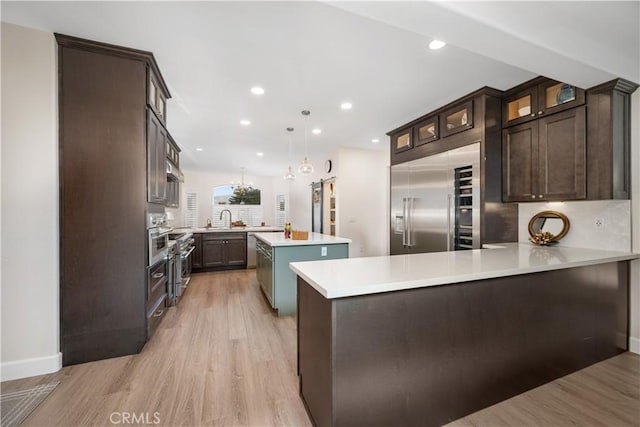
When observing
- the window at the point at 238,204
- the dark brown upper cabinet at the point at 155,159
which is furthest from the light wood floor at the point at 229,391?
the window at the point at 238,204

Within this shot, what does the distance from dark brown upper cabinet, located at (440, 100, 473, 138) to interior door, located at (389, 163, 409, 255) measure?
0.79m

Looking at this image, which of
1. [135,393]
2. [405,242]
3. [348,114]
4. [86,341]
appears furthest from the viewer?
[405,242]

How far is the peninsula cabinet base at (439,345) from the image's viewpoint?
4.30 feet

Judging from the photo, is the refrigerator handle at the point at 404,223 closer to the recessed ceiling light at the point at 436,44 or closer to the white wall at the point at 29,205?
the recessed ceiling light at the point at 436,44

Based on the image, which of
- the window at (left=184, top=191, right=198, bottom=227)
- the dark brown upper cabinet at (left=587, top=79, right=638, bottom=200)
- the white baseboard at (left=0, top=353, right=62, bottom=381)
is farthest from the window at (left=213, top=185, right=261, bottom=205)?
the dark brown upper cabinet at (left=587, top=79, right=638, bottom=200)

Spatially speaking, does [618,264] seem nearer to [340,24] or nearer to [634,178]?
[634,178]

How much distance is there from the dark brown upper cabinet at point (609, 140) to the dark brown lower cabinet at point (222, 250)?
19.2ft

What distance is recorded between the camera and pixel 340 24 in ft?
6.31

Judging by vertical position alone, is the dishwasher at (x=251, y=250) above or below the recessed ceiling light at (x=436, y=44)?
below

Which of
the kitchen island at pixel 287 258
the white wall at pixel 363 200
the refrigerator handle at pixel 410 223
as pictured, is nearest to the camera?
the kitchen island at pixel 287 258

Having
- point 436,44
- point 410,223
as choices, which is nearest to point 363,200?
point 410,223

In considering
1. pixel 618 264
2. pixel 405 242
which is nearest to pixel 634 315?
pixel 618 264

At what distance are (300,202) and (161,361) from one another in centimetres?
608

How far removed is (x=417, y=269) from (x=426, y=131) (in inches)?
109
